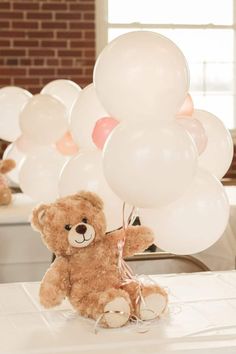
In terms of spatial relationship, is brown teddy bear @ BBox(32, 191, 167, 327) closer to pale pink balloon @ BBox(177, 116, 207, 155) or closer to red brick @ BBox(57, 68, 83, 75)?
pale pink balloon @ BBox(177, 116, 207, 155)

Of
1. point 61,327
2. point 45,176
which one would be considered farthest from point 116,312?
point 45,176

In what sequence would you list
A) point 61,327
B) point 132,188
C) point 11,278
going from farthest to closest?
point 11,278 < point 61,327 < point 132,188

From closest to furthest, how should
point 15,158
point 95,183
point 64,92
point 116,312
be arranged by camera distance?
point 116,312 → point 95,183 → point 64,92 → point 15,158

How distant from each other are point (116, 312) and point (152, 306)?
10 cm

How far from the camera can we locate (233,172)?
19.3 feet

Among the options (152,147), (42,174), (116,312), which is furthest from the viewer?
(42,174)

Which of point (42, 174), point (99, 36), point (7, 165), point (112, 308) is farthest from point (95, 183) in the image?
point (99, 36)

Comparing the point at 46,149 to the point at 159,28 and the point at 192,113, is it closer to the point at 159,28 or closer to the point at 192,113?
the point at 192,113

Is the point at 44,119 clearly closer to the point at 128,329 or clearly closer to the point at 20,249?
the point at 20,249

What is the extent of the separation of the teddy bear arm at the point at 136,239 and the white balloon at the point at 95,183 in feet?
0.20

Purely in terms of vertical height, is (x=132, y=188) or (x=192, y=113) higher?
(x=192, y=113)

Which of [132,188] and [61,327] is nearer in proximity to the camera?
[132,188]

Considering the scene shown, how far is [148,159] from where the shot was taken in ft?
5.06

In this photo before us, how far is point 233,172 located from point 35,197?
3043mm
